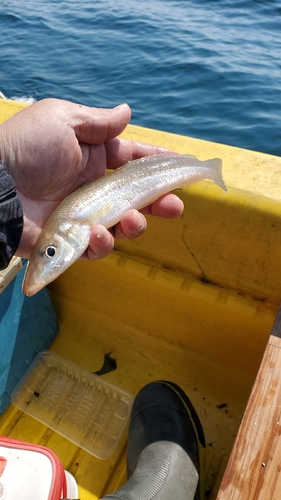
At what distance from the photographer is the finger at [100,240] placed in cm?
229

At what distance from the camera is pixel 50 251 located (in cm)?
222

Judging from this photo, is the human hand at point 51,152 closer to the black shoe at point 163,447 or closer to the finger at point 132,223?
the finger at point 132,223

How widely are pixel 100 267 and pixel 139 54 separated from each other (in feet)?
31.1

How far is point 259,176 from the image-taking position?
8.64ft

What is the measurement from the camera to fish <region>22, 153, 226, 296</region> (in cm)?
221

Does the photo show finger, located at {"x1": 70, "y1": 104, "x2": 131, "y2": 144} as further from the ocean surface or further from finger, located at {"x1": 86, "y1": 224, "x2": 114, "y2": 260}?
the ocean surface

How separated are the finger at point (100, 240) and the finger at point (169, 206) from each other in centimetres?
41

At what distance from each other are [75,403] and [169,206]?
1738 mm

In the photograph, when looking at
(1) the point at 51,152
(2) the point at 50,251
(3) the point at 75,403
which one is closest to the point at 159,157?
(1) the point at 51,152

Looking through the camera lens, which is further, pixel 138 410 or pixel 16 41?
pixel 16 41

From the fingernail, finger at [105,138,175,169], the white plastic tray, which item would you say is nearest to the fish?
the fingernail

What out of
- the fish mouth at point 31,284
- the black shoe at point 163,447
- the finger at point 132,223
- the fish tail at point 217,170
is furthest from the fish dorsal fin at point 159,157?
the black shoe at point 163,447

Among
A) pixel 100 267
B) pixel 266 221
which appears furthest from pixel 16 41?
pixel 266 221

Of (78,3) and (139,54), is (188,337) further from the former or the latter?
(78,3)
